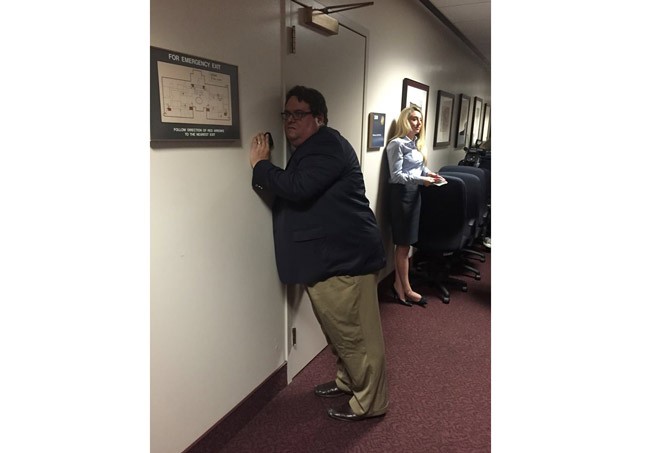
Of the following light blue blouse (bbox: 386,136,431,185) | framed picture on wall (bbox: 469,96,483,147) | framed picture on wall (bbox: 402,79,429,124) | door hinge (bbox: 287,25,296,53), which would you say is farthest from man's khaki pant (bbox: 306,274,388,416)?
framed picture on wall (bbox: 469,96,483,147)

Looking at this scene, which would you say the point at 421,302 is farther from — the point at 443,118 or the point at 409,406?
the point at 443,118

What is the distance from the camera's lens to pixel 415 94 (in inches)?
158

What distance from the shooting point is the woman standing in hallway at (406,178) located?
3.38 m

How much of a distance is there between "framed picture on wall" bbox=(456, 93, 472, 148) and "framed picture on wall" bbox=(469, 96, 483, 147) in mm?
269

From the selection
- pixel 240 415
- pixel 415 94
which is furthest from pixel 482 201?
pixel 240 415

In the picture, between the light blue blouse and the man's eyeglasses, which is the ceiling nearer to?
the light blue blouse

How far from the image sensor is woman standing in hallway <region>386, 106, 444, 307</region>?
3375mm

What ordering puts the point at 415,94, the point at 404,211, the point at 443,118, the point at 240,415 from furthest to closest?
the point at 443,118 < the point at 415,94 < the point at 404,211 < the point at 240,415

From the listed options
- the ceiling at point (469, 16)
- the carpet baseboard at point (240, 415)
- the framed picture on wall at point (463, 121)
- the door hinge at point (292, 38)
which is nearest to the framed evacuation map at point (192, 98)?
the door hinge at point (292, 38)

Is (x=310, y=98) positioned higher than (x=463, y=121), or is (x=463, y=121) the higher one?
(x=463, y=121)

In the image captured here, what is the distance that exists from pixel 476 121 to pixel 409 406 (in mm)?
5467
